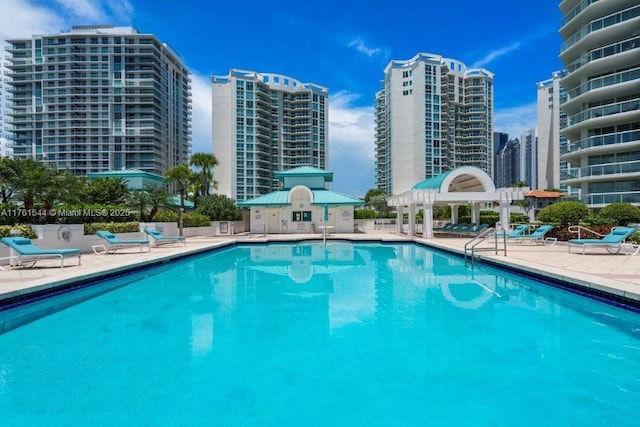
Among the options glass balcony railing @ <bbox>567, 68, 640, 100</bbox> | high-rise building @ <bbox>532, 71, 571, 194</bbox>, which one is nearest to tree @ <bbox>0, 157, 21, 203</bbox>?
glass balcony railing @ <bbox>567, 68, 640, 100</bbox>

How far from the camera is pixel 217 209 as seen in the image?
99.6 feet

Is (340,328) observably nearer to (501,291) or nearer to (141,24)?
(501,291)

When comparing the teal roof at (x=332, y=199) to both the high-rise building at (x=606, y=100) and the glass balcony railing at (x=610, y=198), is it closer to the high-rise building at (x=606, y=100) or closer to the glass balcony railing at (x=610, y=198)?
the glass balcony railing at (x=610, y=198)

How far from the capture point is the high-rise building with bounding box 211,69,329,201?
244 feet

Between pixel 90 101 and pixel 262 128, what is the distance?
1455 inches

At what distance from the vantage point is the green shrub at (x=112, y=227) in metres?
15.5

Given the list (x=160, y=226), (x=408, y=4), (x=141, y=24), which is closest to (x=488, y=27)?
(x=408, y=4)

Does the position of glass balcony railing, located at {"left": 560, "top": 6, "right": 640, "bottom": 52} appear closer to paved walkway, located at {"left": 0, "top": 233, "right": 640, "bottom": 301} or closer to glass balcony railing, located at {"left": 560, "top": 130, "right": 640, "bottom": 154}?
glass balcony railing, located at {"left": 560, "top": 130, "right": 640, "bottom": 154}

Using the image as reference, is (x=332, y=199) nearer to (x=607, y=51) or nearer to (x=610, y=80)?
(x=610, y=80)

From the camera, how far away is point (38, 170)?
14297 millimetres

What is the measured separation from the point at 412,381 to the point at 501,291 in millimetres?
6177

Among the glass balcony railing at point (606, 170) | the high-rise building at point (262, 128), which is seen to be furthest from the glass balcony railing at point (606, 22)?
the high-rise building at point (262, 128)

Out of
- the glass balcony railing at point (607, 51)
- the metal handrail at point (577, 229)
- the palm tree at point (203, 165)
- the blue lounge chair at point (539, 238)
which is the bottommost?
the blue lounge chair at point (539, 238)

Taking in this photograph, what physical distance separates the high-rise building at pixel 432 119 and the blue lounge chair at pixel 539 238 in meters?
51.9
